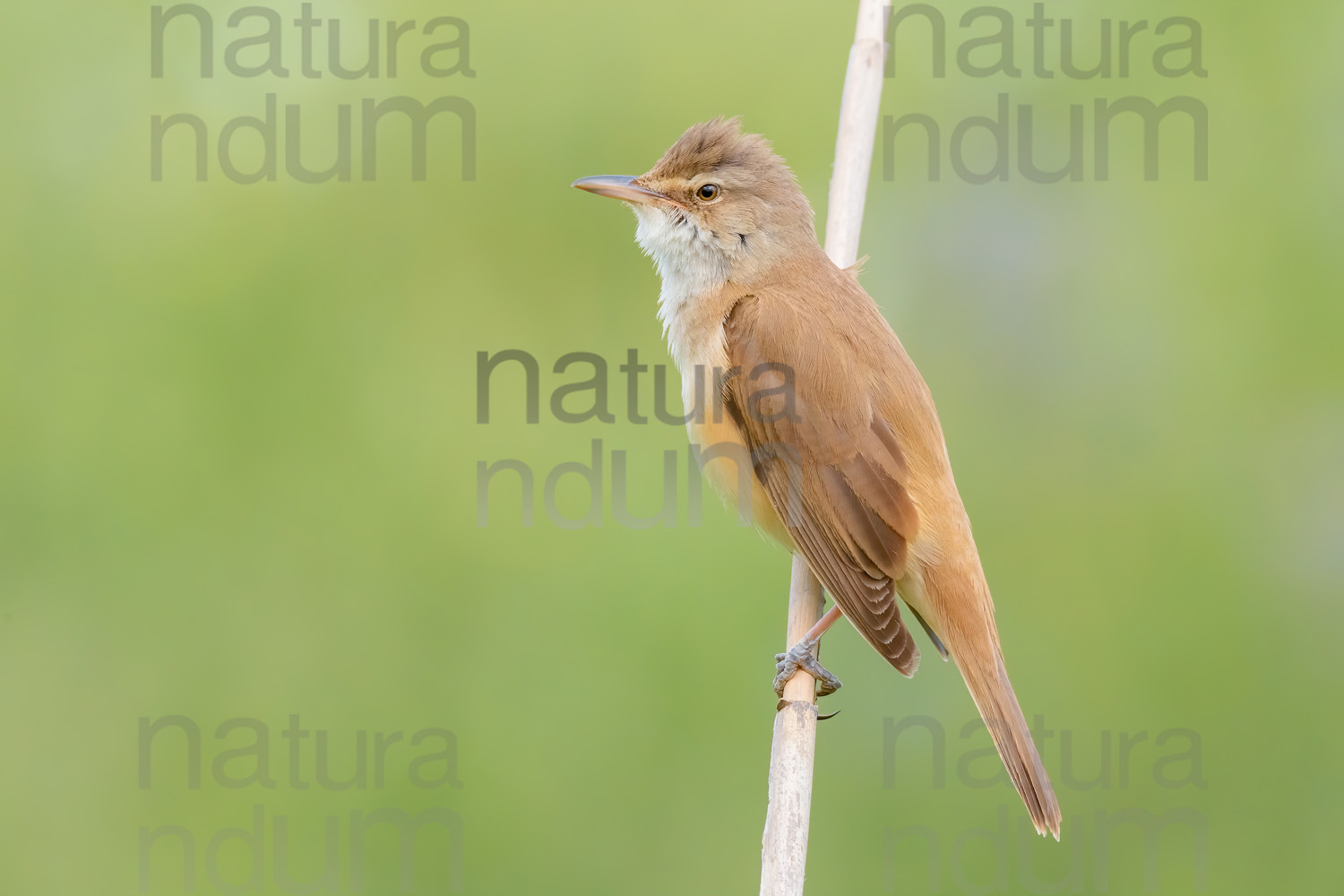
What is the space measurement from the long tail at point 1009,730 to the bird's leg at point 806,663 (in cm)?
39

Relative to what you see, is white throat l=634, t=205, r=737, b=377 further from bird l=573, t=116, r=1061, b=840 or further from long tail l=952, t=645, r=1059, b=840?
long tail l=952, t=645, r=1059, b=840

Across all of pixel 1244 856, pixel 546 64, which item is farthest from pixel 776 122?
pixel 1244 856

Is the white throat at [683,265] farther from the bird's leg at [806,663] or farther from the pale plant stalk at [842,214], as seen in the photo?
the bird's leg at [806,663]

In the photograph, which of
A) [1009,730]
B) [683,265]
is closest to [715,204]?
[683,265]

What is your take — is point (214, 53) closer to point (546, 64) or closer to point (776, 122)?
point (546, 64)

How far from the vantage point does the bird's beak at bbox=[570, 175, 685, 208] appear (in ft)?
13.0

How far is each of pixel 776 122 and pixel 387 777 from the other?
3467 millimetres

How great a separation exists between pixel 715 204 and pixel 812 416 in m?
0.83

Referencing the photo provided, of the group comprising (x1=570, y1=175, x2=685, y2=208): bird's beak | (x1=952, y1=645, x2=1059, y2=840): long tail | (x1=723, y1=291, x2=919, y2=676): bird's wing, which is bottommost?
(x1=952, y1=645, x2=1059, y2=840): long tail

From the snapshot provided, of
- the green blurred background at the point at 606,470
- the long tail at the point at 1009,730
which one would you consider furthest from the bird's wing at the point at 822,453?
the green blurred background at the point at 606,470

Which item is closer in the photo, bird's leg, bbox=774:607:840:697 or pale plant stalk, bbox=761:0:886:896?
pale plant stalk, bbox=761:0:886:896

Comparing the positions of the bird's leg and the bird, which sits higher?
the bird

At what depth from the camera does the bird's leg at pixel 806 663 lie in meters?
3.58

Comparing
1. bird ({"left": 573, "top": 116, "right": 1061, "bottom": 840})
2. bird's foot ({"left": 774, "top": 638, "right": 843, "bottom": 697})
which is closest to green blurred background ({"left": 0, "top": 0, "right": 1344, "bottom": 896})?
bird's foot ({"left": 774, "top": 638, "right": 843, "bottom": 697})
